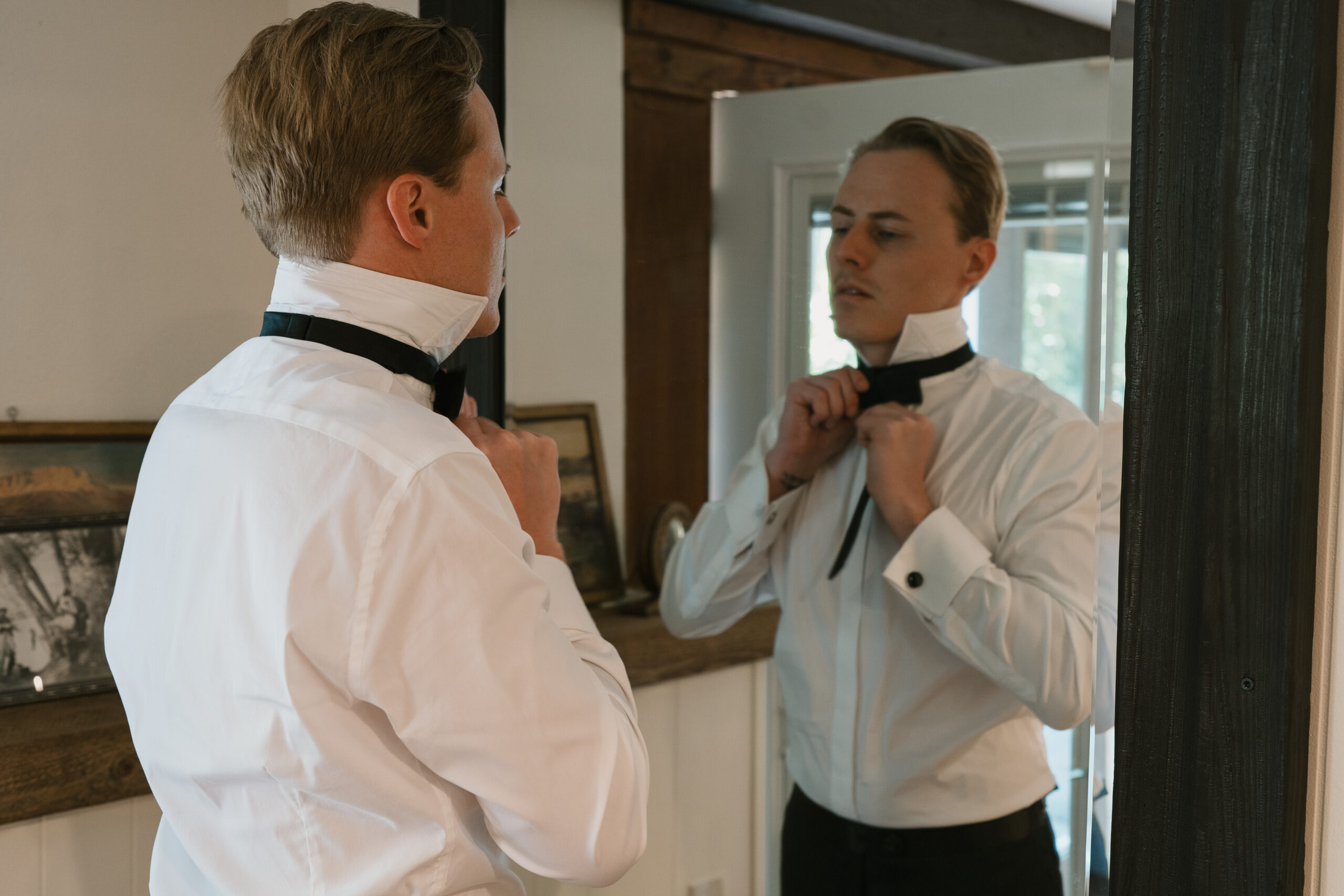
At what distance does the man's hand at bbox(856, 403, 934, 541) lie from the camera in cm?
107

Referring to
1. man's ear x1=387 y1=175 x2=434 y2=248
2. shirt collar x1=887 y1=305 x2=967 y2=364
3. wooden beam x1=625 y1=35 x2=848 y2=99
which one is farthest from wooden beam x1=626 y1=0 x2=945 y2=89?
man's ear x1=387 y1=175 x2=434 y2=248

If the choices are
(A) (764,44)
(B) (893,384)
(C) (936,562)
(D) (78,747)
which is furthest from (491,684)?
(A) (764,44)

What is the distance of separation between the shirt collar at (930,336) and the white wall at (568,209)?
22.3 inches

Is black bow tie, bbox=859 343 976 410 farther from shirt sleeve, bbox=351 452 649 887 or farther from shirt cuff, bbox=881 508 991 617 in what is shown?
shirt sleeve, bbox=351 452 649 887

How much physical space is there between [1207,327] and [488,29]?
1.21 metres

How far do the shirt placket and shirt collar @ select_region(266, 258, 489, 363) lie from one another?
0.50 metres

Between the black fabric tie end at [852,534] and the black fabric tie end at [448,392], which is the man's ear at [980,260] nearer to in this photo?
the black fabric tie end at [852,534]

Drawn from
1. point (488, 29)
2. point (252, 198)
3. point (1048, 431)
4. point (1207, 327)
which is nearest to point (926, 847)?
point (1048, 431)

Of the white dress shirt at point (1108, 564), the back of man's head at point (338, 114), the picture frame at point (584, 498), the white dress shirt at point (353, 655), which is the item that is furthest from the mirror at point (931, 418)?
the back of man's head at point (338, 114)

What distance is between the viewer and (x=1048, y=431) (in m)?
0.98

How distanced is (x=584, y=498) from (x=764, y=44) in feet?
2.31

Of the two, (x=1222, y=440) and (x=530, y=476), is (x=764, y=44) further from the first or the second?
(x=1222, y=440)

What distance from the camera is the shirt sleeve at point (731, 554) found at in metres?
1.29

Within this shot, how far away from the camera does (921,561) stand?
41.3 inches
